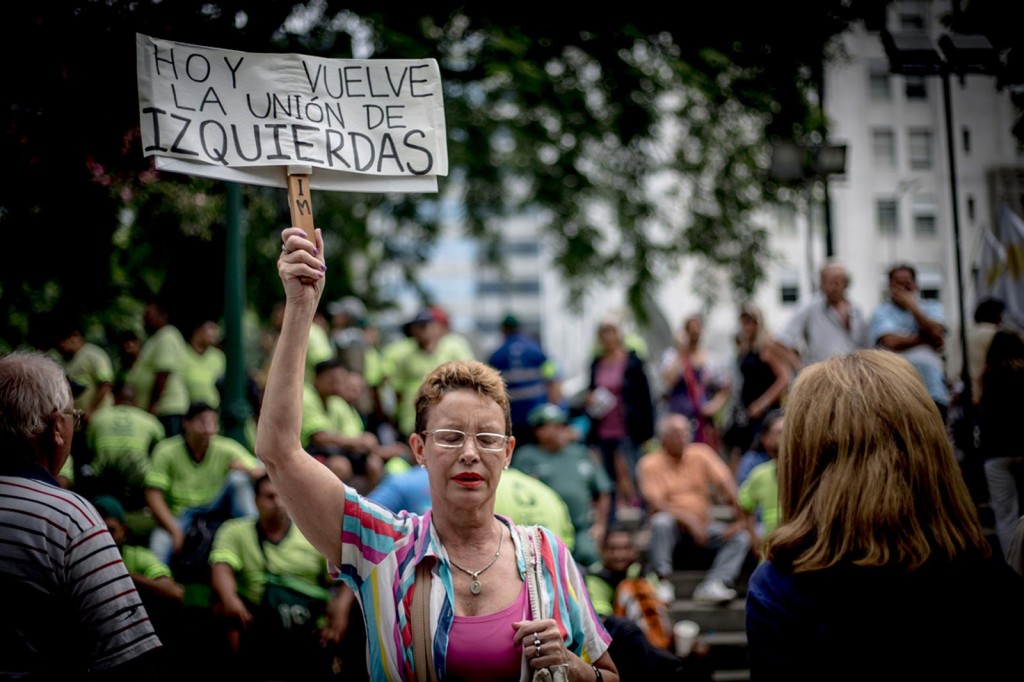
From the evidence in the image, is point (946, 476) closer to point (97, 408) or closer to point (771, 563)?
point (771, 563)

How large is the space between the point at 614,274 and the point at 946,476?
17691mm

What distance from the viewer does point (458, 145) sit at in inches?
684

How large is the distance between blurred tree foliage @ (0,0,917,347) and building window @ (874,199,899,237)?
1097 mm

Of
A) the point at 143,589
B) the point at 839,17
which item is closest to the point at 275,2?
the point at 839,17

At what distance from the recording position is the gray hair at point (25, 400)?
2.84 m

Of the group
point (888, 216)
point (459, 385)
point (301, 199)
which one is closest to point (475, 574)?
point (459, 385)

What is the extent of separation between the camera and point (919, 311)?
752 centimetres

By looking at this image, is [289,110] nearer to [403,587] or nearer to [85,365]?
[403,587]

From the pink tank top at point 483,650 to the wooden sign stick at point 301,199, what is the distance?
1.10 m

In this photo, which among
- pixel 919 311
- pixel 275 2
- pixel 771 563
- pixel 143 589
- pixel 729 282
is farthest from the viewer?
pixel 729 282

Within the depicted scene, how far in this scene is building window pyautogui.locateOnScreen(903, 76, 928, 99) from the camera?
6719mm

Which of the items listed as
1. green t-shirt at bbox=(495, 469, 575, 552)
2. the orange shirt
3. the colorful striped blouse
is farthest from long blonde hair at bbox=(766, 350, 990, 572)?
the orange shirt

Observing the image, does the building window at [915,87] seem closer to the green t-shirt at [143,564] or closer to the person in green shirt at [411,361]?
the person in green shirt at [411,361]

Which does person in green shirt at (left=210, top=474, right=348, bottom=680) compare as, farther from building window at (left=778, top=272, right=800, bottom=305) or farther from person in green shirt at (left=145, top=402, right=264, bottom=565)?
building window at (left=778, top=272, right=800, bottom=305)
